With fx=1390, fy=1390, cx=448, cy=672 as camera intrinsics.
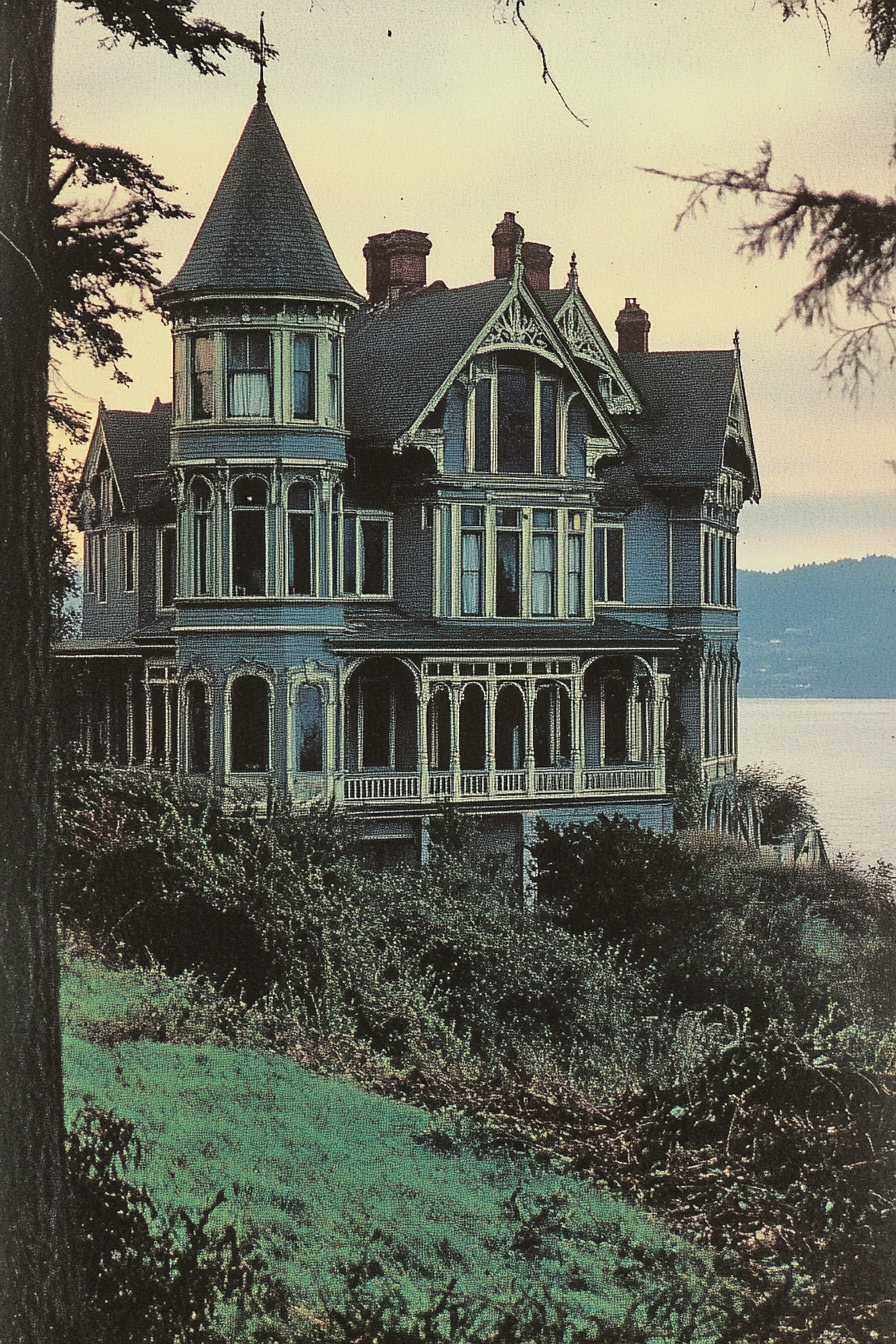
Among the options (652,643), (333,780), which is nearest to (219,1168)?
(333,780)

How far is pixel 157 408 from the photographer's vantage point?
13922 millimetres

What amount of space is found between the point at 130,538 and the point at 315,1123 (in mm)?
7587

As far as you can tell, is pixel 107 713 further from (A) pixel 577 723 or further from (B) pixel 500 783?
(A) pixel 577 723

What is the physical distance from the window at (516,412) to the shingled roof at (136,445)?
6.03 meters

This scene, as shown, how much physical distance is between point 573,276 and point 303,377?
4304 mm

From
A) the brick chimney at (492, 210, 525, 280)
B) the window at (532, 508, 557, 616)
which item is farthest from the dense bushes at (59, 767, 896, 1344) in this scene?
the window at (532, 508, 557, 616)

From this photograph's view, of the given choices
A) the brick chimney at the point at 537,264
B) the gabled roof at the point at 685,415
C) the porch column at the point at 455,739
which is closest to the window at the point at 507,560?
the porch column at the point at 455,739

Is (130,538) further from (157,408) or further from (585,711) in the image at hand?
(585,711)

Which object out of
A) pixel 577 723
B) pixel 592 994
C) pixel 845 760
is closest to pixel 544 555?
pixel 577 723

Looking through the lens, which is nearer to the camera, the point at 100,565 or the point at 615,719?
the point at 100,565

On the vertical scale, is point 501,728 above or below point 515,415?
below

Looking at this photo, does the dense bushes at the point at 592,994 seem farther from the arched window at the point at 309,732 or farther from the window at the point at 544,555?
the window at the point at 544,555

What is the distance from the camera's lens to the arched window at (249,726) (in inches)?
577

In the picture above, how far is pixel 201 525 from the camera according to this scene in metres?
16.6
